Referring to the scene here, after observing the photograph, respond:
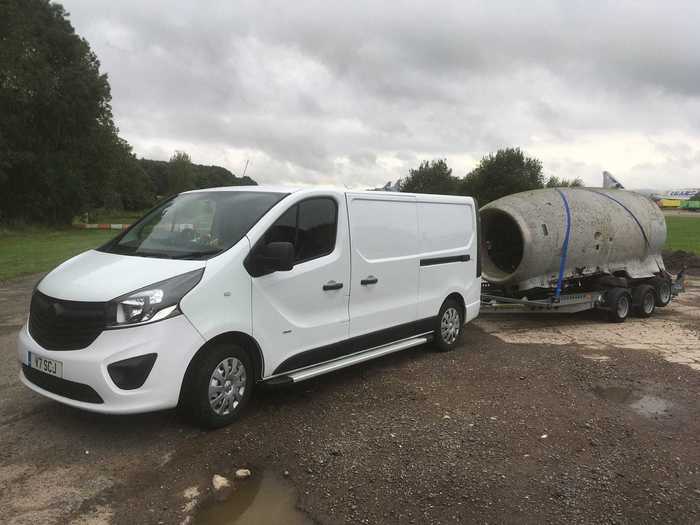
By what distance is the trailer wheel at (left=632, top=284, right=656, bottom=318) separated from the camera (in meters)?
10.6

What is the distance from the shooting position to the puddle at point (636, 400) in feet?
17.4

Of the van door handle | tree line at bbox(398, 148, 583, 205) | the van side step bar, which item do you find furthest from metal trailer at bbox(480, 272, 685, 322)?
tree line at bbox(398, 148, 583, 205)

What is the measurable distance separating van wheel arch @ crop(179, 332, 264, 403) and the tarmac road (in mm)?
459

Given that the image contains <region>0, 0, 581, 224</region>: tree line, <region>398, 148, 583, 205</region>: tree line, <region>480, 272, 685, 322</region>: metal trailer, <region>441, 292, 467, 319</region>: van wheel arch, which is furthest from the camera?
<region>398, 148, 583, 205</region>: tree line

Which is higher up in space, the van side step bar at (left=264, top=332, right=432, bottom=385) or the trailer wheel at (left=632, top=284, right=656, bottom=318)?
the van side step bar at (left=264, top=332, right=432, bottom=385)

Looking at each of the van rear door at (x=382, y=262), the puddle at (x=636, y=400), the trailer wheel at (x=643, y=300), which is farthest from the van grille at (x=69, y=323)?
the trailer wheel at (x=643, y=300)

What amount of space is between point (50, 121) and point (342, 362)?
129ft

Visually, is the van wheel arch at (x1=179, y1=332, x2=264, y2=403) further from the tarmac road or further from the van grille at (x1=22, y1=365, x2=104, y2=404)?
the van grille at (x1=22, y1=365, x2=104, y2=404)

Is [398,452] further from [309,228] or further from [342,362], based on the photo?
[309,228]

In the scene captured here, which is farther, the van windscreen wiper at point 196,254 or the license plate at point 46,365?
the van windscreen wiper at point 196,254

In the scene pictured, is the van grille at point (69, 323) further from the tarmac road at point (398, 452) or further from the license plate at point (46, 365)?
the tarmac road at point (398, 452)

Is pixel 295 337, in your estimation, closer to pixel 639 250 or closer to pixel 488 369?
pixel 488 369

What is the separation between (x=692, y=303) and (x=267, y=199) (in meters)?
11.5

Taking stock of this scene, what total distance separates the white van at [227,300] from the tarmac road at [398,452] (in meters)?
0.39
